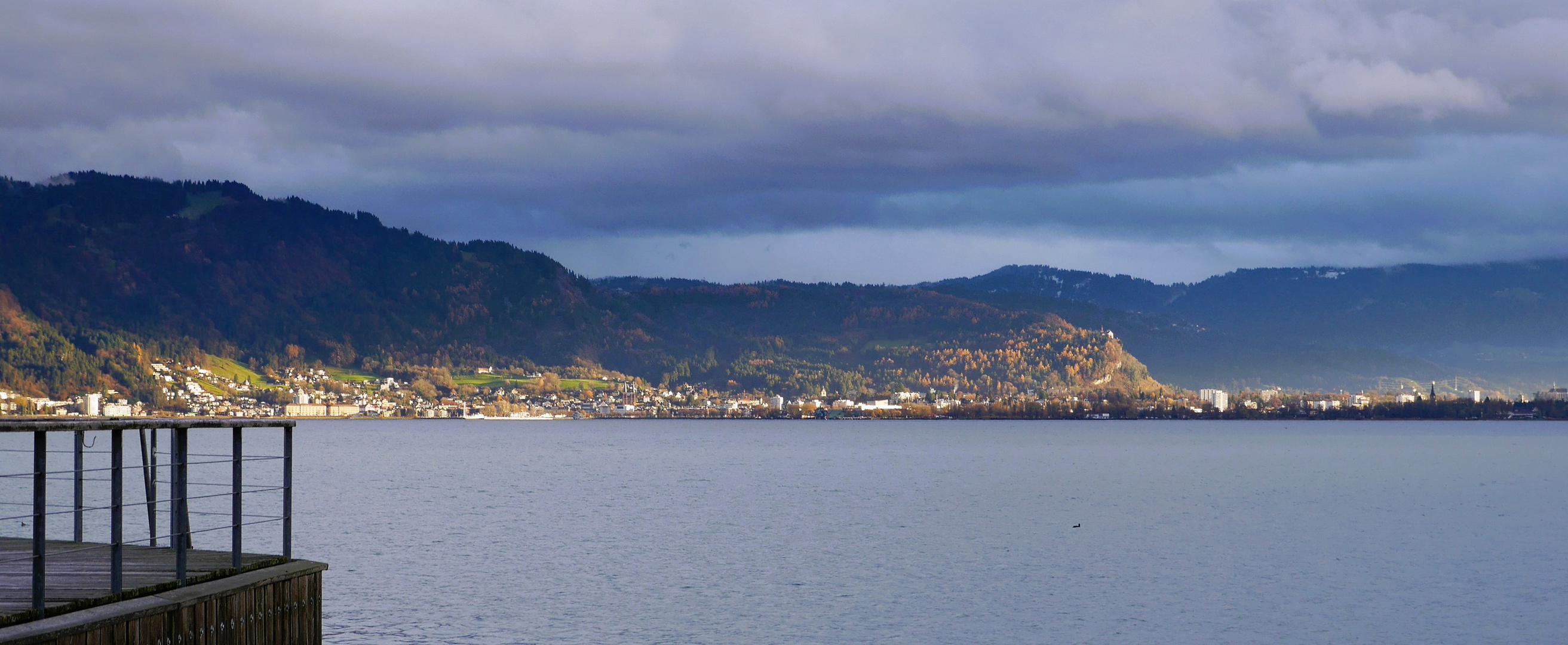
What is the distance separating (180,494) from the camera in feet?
53.3

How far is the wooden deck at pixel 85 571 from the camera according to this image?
14180mm

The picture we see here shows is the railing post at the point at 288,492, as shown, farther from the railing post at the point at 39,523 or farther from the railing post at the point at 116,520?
the railing post at the point at 39,523

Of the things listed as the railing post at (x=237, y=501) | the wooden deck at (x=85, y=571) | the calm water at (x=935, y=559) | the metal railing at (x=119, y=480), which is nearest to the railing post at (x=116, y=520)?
the metal railing at (x=119, y=480)

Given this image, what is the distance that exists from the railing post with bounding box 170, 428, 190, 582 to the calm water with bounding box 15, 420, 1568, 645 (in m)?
16.5

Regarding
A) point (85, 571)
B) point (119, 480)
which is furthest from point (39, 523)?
point (85, 571)

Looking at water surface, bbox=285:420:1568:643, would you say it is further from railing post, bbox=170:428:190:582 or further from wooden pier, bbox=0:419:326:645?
railing post, bbox=170:428:190:582

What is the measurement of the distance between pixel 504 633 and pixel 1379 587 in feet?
92.3

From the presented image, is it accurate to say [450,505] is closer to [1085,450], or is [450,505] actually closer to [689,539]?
[689,539]

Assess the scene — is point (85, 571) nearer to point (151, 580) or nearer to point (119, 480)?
point (151, 580)

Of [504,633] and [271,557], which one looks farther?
[504,633]

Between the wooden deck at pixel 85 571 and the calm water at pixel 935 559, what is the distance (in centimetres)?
1277

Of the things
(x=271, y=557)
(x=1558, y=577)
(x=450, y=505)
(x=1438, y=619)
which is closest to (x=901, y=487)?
(x=450, y=505)

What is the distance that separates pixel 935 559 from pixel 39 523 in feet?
133

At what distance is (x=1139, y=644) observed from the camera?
111ft
